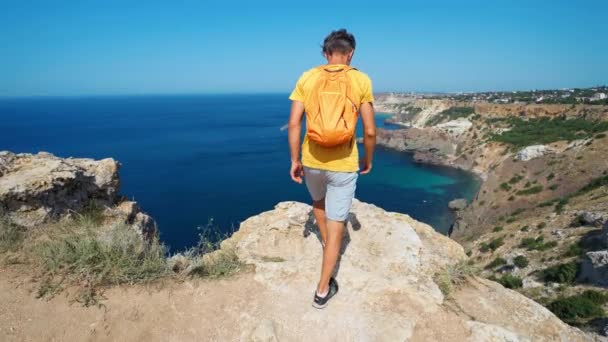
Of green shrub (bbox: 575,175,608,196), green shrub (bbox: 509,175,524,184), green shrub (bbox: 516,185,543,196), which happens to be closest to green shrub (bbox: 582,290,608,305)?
green shrub (bbox: 575,175,608,196)

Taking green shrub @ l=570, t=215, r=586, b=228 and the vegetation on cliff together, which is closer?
the vegetation on cliff

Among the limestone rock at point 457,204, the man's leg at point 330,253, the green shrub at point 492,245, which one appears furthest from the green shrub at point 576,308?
the limestone rock at point 457,204

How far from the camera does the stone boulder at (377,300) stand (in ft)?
10.2

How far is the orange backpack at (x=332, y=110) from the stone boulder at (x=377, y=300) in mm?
1597

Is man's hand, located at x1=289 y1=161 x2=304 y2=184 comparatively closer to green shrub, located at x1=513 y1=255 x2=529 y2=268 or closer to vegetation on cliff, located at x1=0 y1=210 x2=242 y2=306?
vegetation on cliff, located at x1=0 y1=210 x2=242 y2=306

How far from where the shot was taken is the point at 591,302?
40.9ft

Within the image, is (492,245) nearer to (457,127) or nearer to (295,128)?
(295,128)

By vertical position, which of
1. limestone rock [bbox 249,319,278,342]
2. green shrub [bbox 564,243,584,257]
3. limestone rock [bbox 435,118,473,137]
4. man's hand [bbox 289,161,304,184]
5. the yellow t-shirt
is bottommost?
green shrub [bbox 564,243,584,257]

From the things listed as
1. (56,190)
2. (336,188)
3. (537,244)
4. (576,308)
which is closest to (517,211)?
(537,244)

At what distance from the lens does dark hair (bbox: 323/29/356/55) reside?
3072 mm

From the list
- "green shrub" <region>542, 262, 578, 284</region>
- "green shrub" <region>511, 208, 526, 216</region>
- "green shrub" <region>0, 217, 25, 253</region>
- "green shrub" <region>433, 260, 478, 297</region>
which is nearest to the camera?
"green shrub" <region>0, 217, 25, 253</region>

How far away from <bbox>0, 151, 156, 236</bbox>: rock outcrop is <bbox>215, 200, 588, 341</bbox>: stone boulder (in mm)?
2673

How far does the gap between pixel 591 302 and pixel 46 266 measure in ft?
52.9

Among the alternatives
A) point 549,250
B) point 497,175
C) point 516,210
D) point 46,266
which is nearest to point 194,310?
point 46,266
